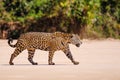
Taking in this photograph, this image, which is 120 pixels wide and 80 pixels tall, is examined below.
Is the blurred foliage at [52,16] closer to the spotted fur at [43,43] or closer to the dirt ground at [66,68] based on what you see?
the dirt ground at [66,68]

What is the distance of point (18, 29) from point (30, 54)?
10.9m

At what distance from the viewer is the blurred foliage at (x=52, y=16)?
2412 cm

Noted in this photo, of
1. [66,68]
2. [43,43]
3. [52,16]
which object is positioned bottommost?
[66,68]

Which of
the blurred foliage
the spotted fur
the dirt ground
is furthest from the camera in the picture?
the blurred foliage

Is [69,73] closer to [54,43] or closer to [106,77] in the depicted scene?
[106,77]

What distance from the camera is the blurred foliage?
24125 millimetres

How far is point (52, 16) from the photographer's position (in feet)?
79.7

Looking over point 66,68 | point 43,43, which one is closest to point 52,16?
point 43,43

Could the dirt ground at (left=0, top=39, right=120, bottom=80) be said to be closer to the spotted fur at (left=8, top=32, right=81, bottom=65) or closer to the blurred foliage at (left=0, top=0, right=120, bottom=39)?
the spotted fur at (left=8, top=32, right=81, bottom=65)

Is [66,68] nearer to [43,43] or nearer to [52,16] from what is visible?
[43,43]

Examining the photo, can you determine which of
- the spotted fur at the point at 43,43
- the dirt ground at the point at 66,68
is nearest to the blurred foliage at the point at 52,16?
the dirt ground at the point at 66,68

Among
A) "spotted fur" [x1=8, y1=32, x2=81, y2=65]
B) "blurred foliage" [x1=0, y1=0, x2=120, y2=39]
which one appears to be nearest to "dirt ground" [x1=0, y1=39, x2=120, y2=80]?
"spotted fur" [x1=8, y1=32, x2=81, y2=65]

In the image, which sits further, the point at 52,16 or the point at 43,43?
the point at 52,16

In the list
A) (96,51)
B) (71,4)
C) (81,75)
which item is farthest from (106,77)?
(71,4)
